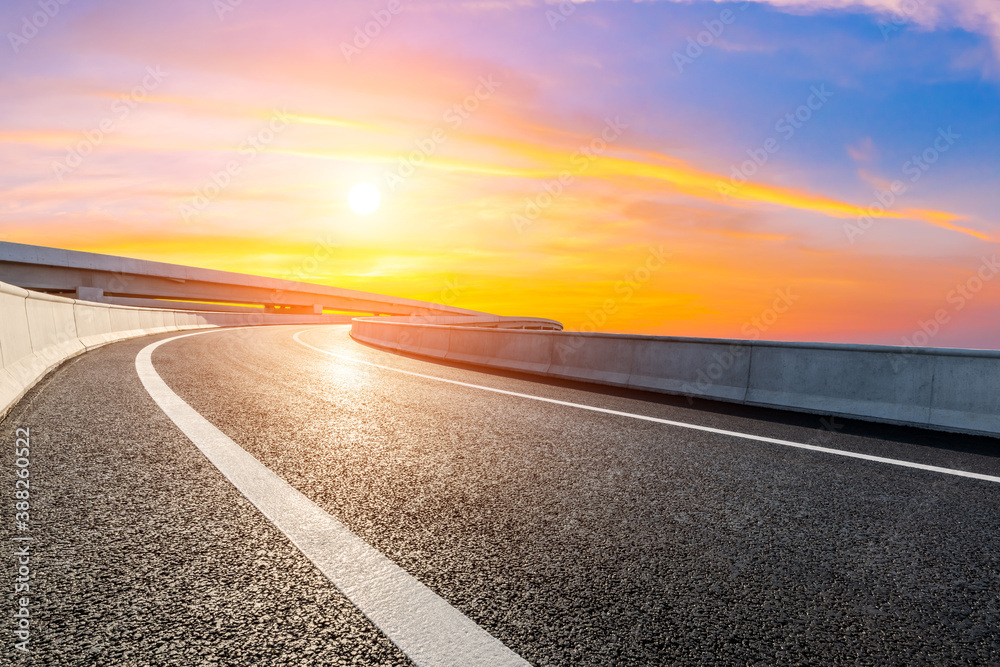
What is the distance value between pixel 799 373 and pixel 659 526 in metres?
6.97

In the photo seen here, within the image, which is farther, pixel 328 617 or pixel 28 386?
pixel 28 386

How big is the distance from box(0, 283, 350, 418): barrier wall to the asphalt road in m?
1.15

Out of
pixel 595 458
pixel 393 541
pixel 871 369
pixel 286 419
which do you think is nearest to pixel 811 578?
Result: pixel 393 541

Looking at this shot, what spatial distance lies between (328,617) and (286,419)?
4840 millimetres

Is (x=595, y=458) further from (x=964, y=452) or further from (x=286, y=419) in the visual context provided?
(x=964, y=452)

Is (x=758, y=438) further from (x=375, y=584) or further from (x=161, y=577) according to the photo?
(x=161, y=577)

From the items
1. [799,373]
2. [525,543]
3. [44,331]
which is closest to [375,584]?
[525,543]

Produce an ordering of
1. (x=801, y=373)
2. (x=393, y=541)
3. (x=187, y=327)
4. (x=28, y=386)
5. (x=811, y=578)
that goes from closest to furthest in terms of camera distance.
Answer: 1. (x=811, y=578)
2. (x=393, y=541)
3. (x=28, y=386)
4. (x=801, y=373)
5. (x=187, y=327)

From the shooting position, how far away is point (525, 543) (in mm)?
3441

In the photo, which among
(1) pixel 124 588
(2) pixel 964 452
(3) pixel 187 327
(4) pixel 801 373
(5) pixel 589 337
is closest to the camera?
(1) pixel 124 588

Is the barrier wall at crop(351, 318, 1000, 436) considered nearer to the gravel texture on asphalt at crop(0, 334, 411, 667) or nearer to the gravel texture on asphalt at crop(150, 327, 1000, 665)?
the gravel texture on asphalt at crop(150, 327, 1000, 665)

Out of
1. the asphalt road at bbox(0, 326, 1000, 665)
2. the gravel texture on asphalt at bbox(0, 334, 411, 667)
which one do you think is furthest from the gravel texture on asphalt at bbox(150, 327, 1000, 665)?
the gravel texture on asphalt at bbox(0, 334, 411, 667)

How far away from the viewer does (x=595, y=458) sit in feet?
18.5

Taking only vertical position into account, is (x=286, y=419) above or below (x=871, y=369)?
below
